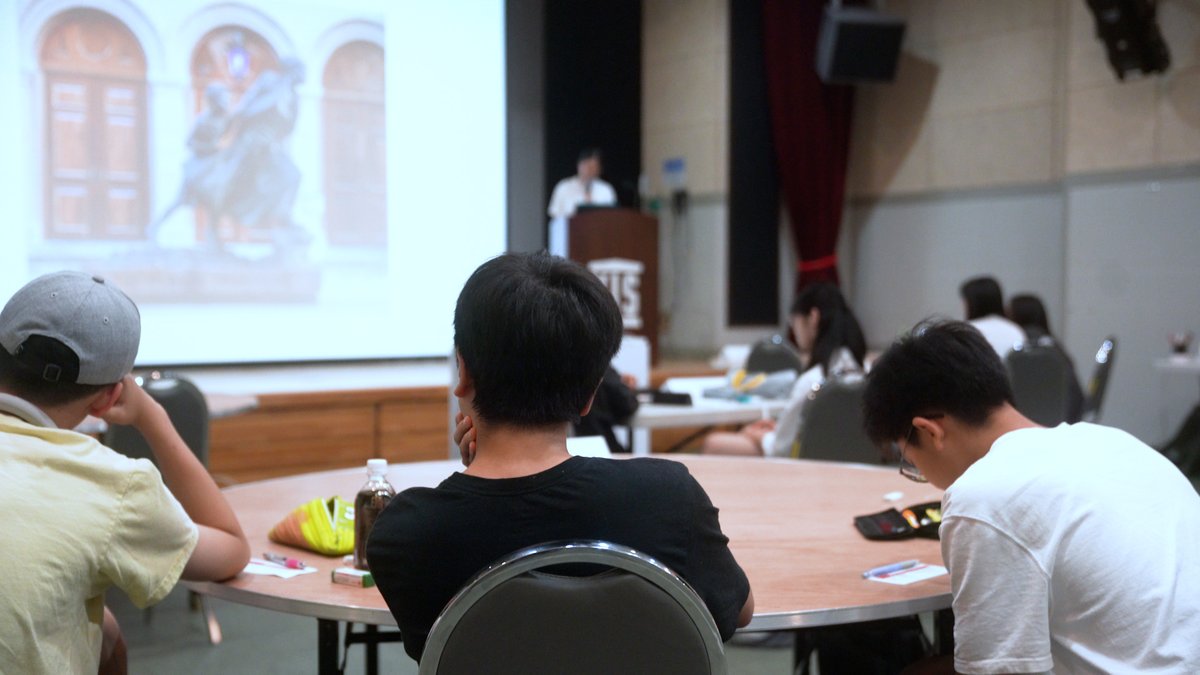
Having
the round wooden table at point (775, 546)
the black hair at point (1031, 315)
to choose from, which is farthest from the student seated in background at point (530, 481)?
the black hair at point (1031, 315)

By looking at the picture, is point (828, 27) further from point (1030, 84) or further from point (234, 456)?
point (234, 456)

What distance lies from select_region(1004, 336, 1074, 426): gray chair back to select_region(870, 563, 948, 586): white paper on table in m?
2.69

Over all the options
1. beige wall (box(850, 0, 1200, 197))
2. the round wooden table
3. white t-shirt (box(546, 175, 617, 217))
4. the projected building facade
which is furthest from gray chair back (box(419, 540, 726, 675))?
beige wall (box(850, 0, 1200, 197))

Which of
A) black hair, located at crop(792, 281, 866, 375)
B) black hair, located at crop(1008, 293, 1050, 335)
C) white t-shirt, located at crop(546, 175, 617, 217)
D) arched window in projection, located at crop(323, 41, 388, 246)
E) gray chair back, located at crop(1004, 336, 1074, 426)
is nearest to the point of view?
black hair, located at crop(792, 281, 866, 375)

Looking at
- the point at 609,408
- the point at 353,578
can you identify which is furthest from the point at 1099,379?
the point at 353,578

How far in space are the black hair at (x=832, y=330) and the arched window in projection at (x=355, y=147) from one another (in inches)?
116

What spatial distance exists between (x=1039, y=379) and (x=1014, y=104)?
399cm

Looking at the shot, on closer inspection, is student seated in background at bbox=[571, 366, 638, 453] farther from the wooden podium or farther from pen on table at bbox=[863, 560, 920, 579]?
the wooden podium

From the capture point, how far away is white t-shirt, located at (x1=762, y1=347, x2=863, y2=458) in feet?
10.8

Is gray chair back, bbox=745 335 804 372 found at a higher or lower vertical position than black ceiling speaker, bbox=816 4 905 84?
lower

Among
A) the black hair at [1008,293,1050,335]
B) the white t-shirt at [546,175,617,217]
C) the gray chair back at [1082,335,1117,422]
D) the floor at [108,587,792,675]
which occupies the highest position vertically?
the white t-shirt at [546,175,617,217]

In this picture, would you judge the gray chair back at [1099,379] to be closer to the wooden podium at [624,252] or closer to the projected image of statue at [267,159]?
the wooden podium at [624,252]

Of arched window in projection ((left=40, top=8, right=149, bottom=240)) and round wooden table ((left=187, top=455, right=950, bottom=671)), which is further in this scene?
arched window in projection ((left=40, top=8, right=149, bottom=240))

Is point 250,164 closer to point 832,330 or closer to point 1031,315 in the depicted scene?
point 832,330
